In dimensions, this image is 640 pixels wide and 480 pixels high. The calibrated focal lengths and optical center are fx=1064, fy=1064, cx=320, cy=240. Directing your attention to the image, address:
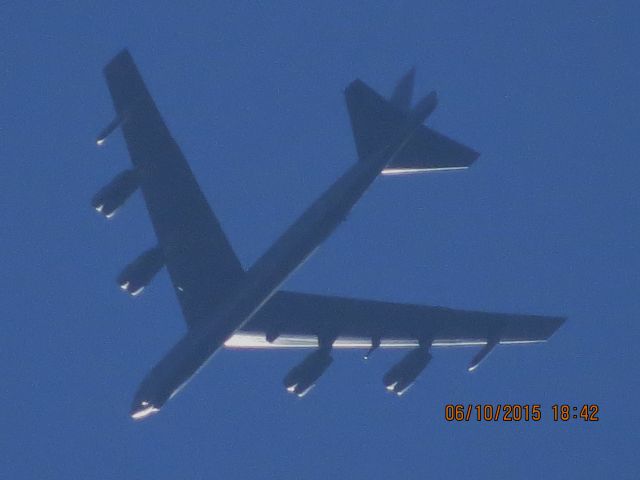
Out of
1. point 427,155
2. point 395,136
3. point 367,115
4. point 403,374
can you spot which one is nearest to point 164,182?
point 367,115

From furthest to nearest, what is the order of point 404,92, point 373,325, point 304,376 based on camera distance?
point 404,92
point 373,325
point 304,376

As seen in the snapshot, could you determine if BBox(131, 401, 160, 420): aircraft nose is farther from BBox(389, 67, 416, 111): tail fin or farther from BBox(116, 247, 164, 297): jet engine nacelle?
BBox(389, 67, 416, 111): tail fin

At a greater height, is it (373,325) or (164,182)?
(164,182)

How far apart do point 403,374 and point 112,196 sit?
13745 mm

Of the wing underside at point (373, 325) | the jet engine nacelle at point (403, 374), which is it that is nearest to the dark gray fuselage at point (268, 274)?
the wing underside at point (373, 325)

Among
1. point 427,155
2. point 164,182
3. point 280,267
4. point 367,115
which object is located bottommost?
point 280,267

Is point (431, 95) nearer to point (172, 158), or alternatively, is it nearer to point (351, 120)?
point (351, 120)

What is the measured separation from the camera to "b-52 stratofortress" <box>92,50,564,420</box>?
38.7m

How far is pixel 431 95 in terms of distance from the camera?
4338 centimetres

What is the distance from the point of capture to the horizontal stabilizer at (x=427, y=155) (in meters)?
43.4

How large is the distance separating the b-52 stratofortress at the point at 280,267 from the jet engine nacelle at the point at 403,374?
0.04 meters

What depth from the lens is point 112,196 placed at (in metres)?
40.1

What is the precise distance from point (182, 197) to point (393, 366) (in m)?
11.1

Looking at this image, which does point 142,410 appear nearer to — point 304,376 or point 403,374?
point 304,376
